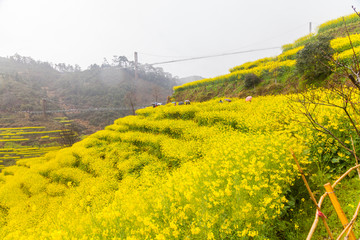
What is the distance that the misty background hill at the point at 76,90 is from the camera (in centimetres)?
3139

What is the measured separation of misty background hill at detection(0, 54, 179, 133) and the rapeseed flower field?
1698cm

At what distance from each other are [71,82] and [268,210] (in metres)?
60.5

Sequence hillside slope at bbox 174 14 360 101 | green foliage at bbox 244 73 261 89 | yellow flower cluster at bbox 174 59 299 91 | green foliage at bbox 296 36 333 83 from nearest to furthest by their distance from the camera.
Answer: green foliage at bbox 296 36 333 83 < hillside slope at bbox 174 14 360 101 < yellow flower cluster at bbox 174 59 299 91 < green foliage at bbox 244 73 261 89

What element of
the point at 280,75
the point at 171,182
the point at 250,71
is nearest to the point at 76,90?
the point at 250,71

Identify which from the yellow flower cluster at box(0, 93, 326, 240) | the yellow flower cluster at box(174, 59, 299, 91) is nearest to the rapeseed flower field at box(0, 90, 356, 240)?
the yellow flower cluster at box(0, 93, 326, 240)

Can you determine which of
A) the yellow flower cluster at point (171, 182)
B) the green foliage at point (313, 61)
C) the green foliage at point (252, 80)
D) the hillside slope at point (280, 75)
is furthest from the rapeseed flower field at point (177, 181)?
the green foliage at point (252, 80)

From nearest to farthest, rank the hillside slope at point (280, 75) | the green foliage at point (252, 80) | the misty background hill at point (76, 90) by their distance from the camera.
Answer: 1. the hillside slope at point (280, 75)
2. the green foliage at point (252, 80)
3. the misty background hill at point (76, 90)

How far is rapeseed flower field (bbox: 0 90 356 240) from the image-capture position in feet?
8.34

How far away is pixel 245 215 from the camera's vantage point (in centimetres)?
240

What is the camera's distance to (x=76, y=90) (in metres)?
48.4

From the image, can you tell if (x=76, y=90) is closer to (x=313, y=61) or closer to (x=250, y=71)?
(x=250, y=71)

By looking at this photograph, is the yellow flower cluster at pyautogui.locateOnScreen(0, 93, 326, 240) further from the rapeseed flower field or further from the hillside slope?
the hillside slope

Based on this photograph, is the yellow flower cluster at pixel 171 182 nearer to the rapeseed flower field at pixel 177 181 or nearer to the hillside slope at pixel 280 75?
the rapeseed flower field at pixel 177 181

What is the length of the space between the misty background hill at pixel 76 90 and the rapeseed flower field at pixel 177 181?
17.0 metres
